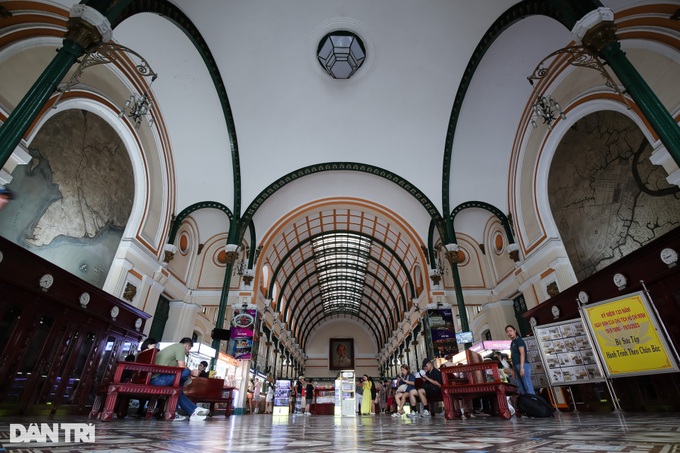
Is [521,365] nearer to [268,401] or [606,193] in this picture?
[606,193]

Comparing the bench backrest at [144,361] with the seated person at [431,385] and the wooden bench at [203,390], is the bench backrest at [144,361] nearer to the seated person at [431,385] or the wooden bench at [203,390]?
the wooden bench at [203,390]

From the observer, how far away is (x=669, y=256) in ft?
17.5

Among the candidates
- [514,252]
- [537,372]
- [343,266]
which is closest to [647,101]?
[537,372]

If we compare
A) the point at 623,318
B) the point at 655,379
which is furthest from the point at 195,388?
the point at 655,379

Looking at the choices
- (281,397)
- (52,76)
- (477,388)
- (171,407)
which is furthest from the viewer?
(281,397)

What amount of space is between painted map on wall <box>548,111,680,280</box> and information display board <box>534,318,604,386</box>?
165 cm

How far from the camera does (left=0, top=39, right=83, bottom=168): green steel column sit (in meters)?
3.73

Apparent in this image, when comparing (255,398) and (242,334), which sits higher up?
(242,334)

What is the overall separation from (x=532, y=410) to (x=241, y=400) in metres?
10.5

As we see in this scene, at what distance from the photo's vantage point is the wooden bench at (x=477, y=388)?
4.81 m

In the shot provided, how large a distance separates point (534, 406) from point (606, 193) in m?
5.12

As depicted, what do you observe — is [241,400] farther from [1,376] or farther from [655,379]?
[655,379]

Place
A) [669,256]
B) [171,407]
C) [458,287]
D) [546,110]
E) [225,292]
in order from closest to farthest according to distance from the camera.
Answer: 1. [171,407]
2. [669,256]
3. [546,110]
4. [458,287]
5. [225,292]

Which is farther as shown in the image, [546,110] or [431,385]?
[431,385]
